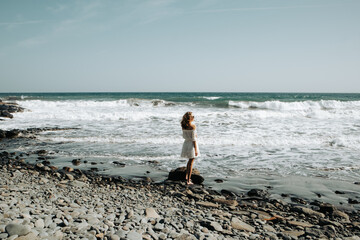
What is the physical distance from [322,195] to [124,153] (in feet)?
20.8

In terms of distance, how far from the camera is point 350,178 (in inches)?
264

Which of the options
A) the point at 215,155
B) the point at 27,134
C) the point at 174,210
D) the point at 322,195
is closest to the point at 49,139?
the point at 27,134

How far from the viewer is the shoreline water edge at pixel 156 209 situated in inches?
143

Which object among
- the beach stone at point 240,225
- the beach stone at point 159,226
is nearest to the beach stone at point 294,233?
the beach stone at point 240,225

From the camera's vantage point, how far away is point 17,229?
3.30 m

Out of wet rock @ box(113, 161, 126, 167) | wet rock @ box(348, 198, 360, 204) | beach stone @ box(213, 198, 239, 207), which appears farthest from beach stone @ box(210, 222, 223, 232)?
wet rock @ box(113, 161, 126, 167)

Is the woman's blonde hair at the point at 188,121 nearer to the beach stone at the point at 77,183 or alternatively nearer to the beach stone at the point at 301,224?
the beach stone at the point at 77,183

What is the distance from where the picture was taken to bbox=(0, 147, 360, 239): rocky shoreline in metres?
3.59

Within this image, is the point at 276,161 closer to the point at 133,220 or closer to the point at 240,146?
the point at 240,146

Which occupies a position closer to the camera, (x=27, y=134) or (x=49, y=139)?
(x=49, y=139)

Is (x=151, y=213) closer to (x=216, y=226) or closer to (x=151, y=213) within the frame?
(x=151, y=213)

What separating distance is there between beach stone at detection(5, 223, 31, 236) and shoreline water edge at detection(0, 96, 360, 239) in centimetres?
1

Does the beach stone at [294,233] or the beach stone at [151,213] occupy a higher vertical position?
the beach stone at [151,213]

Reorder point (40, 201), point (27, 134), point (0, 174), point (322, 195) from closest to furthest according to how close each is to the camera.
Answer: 1. point (40, 201)
2. point (322, 195)
3. point (0, 174)
4. point (27, 134)
